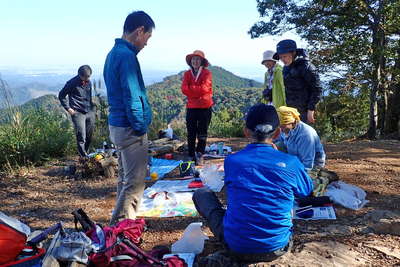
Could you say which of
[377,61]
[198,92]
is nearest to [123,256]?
[198,92]

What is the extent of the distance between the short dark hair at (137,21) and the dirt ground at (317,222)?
1.84 metres

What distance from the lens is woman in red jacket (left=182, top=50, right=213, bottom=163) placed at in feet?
16.8

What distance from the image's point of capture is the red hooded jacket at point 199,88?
5.14 m

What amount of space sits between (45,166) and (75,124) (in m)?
0.92

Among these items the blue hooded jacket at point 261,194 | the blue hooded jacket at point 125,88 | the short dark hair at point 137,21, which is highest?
the short dark hair at point 137,21

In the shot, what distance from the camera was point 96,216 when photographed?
3818mm

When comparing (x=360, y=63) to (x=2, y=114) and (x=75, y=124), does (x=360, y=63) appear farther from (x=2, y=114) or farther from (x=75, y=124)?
(x=2, y=114)

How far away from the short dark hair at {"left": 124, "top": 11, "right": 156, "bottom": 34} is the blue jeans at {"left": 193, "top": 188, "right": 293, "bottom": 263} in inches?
54.5

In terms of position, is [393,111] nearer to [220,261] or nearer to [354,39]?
[354,39]

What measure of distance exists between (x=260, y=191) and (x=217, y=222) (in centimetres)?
54

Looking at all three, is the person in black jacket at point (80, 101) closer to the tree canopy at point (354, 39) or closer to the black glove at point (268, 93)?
the black glove at point (268, 93)

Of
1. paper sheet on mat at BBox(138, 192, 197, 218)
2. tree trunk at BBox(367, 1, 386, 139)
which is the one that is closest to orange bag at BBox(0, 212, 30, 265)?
paper sheet on mat at BBox(138, 192, 197, 218)

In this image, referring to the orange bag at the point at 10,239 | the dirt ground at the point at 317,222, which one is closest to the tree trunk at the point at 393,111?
the dirt ground at the point at 317,222

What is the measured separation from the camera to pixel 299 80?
4.18 meters
